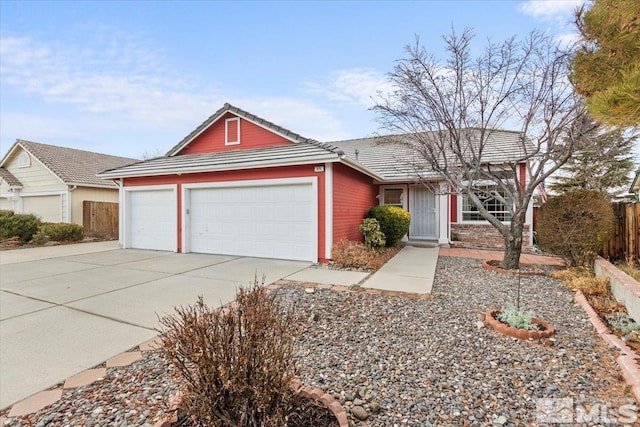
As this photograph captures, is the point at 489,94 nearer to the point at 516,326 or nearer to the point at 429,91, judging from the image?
the point at 429,91

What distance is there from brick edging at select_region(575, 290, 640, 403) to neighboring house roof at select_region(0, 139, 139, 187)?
65.6ft

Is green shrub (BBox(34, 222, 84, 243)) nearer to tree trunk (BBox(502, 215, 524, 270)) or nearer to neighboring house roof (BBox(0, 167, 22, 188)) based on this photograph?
neighboring house roof (BBox(0, 167, 22, 188))

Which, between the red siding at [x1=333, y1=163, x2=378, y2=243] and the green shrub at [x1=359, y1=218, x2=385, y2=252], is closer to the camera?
the red siding at [x1=333, y1=163, x2=378, y2=243]

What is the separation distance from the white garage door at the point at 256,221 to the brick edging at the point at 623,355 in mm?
5547

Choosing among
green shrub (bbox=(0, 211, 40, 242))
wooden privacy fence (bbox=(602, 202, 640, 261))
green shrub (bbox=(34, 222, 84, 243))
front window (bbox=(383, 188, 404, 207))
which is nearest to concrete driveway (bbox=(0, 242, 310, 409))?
green shrub (bbox=(34, 222, 84, 243))

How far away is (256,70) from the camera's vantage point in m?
11.3

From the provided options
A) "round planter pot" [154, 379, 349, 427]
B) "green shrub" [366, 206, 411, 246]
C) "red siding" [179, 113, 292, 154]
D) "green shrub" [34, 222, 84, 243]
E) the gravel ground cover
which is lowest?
the gravel ground cover

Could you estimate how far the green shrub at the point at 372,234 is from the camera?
925 centimetres

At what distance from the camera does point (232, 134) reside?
1081cm

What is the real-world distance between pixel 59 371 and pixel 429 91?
802 centimetres

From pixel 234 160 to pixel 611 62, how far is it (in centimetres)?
826

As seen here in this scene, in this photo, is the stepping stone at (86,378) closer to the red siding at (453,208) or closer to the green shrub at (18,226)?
the red siding at (453,208)

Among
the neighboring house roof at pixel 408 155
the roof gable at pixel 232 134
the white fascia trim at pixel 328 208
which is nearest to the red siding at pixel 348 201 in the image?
the white fascia trim at pixel 328 208

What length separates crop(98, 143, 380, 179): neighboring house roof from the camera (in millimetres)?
7840
